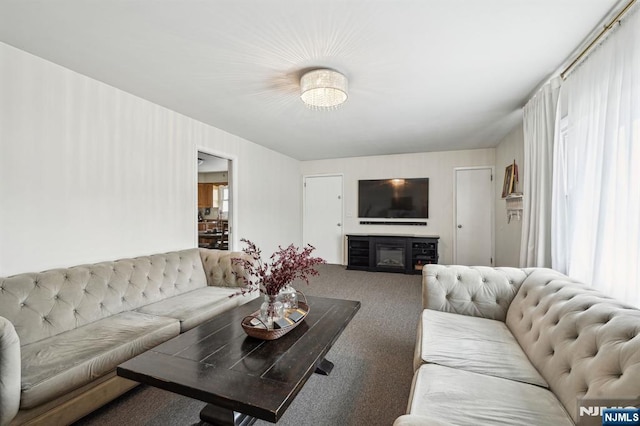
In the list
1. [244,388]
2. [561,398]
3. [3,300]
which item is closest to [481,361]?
[561,398]

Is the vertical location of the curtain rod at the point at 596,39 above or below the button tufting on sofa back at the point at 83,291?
above

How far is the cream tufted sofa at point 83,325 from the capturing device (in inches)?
54.3

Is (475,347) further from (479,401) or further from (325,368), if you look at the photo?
(325,368)

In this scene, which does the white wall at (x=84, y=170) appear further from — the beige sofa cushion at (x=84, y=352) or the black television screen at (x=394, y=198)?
the black television screen at (x=394, y=198)

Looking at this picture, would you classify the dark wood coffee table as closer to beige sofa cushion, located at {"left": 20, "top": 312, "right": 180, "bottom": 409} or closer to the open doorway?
beige sofa cushion, located at {"left": 20, "top": 312, "right": 180, "bottom": 409}

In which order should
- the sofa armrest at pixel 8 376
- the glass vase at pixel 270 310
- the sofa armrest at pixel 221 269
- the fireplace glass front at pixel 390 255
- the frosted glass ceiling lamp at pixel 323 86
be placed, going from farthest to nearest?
the fireplace glass front at pixel 390 255 → the sofa armrest at pixel 221 269 → the frosted glass ceiling lamp at pixel 323 86 → the glass vase at pixel 270 310 → the sofa armrest at pixel 8 376

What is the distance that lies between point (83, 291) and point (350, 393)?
6.99 ft

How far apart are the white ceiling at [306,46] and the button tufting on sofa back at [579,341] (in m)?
1.62

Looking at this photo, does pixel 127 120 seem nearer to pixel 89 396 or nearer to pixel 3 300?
pixel 3 300

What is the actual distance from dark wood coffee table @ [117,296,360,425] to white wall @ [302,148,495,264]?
4.26 meters

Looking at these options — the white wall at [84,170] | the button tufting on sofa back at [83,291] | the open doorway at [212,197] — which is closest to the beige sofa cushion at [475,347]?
the button tufting on sofa back at [83,291]

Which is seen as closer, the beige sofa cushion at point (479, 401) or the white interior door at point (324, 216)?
the beige sofa cushion at point (479, 401)

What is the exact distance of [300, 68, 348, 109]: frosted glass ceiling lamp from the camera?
220 cm

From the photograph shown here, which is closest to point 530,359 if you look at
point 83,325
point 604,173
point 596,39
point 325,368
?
point 604,173
